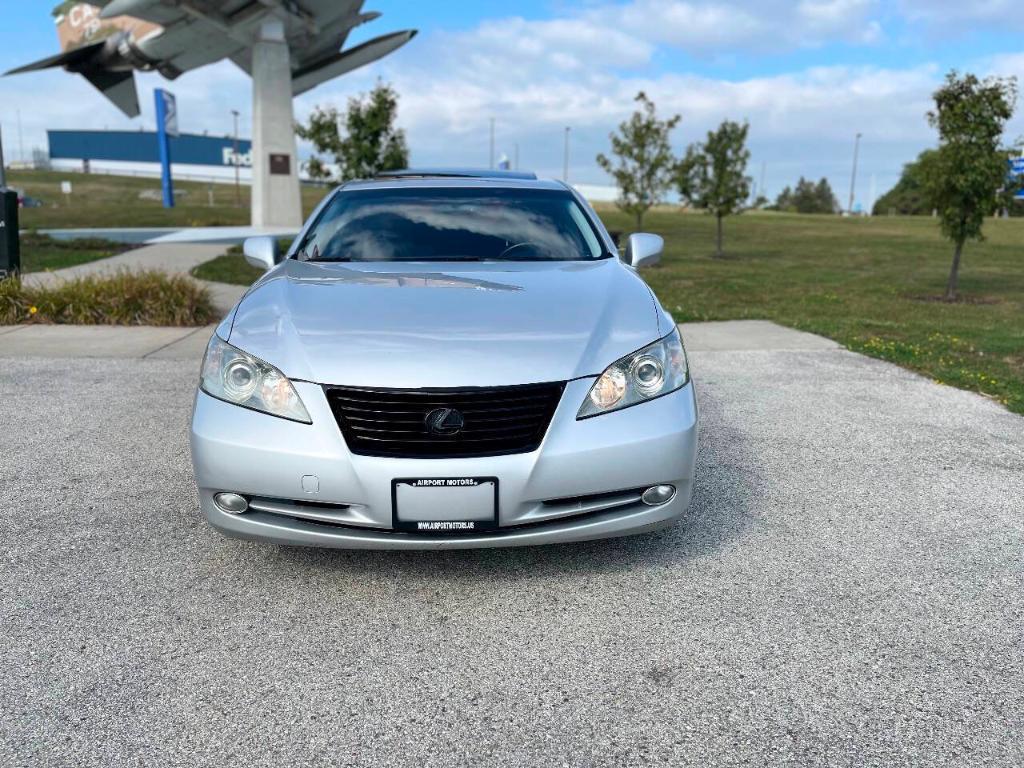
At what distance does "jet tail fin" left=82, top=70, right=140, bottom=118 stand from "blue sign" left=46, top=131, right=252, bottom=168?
6836 cm

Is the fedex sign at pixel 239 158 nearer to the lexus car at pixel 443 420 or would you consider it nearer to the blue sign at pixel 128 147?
the blue sign at pixel 128 147

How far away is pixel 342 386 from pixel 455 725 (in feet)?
3.80

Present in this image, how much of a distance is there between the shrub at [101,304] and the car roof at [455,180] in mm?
5201

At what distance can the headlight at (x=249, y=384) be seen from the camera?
9.62 ft

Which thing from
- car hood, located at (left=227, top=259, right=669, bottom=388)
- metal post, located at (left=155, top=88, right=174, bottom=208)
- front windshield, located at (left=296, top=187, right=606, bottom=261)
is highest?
metal post, located at (left=155, top=88, right=174, bottom=208)

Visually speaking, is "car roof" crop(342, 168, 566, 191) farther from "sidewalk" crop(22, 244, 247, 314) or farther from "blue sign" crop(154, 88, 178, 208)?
"blue sign" crop(154, 88, 178, 208)

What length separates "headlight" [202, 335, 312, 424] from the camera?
2932mm

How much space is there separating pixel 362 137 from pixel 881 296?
12042 mm

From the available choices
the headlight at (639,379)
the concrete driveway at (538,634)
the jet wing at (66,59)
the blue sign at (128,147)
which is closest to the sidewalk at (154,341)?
the concrete driveway at (538,634)

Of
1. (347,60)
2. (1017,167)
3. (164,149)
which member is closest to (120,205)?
(164,149)

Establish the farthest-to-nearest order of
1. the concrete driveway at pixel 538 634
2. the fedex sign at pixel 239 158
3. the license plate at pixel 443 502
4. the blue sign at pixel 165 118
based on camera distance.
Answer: the fedex sign at pixel 239 158, the blue sign at pixel 165 118, the license plate at pixel 443 502, the concrete driveway at pixel 538 634

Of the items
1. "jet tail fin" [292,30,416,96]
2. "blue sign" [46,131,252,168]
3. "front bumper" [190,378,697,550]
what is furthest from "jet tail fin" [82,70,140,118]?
"blue sign" [46,131,252,168]

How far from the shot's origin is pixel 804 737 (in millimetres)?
2322

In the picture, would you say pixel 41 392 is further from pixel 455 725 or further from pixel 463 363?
pixel 455 725
